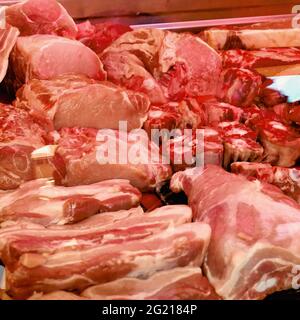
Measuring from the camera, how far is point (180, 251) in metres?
1.99

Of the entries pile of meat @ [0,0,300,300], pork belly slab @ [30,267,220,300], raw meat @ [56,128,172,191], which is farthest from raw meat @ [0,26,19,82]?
pork belly slab @ [30,267,220,300]

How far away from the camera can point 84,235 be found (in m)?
2.04

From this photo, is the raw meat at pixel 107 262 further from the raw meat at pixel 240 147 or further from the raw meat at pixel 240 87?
the raw meat at pixel 240 87

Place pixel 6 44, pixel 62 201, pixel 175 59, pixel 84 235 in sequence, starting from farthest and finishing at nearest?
pixel 175 59
pixel 6 44
pixel 62 201
pixel 84 235

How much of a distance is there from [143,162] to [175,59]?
1107 mm

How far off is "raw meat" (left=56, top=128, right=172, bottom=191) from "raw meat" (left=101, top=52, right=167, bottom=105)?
631 mm

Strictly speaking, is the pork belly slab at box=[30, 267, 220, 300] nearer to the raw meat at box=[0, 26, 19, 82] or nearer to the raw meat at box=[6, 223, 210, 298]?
the raw meat at box=[6, 223, 210, 298]

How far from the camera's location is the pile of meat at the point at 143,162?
77.5 inches

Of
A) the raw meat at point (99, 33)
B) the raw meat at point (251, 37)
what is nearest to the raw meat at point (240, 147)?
the raw meat at point (251, 37)

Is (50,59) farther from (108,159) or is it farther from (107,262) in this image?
(107,262)

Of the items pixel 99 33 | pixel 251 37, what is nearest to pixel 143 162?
pixel 99 33

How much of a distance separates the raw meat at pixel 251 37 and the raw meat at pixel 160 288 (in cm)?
229

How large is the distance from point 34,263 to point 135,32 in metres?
2.13
